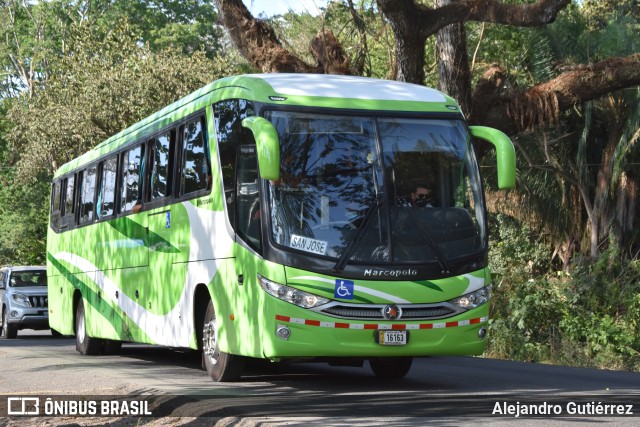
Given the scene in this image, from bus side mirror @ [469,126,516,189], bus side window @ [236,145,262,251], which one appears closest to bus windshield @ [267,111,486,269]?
bus side window @ [236,145,262,251]

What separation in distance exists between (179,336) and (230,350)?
2027mm

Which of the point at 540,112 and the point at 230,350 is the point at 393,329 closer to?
the point at 230,350

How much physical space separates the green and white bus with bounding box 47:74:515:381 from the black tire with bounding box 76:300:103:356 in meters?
6.32

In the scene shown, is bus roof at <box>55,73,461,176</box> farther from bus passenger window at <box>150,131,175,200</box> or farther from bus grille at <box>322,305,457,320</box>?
bus grille at <box>322,305,457,320</box>

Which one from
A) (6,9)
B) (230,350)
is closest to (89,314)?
(230,350)

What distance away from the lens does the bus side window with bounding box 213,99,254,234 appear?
1312 centimetres

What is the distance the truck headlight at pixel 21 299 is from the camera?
29.0m

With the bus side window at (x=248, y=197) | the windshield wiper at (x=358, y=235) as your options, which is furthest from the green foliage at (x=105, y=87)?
the windshield wiper at (x=358, y=235)

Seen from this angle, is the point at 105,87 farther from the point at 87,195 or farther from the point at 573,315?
the point at 573,315

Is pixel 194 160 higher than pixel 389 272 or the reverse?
higher

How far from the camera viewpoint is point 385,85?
1370cm

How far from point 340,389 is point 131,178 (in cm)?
609

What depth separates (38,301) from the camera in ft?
96.0

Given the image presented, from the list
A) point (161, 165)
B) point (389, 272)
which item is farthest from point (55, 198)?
point (389, 272)
